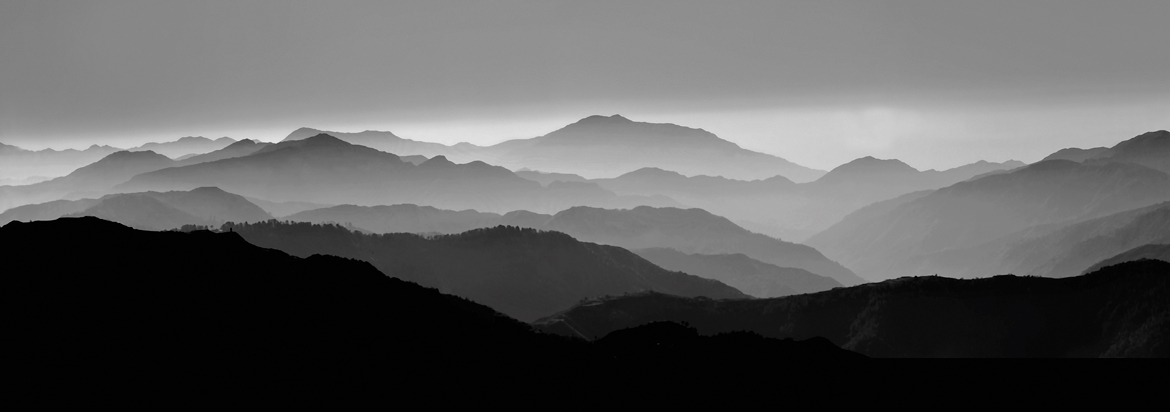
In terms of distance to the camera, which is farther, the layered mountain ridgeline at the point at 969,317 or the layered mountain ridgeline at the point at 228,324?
Answer: the layered mountain ridgeline at the point at 969,317

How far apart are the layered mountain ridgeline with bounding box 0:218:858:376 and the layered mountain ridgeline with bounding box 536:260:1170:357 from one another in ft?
213

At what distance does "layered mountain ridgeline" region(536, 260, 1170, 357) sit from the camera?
4532 inches

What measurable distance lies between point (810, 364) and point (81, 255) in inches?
1635

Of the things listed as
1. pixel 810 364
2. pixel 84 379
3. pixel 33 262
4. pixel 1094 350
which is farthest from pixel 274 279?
pixel 1094 350

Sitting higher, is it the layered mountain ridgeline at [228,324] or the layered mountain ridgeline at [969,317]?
the layered mountain ridgeline at [228,324]

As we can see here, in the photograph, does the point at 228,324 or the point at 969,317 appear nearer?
the point at 228,324

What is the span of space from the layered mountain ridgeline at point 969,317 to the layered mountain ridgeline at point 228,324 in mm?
65004

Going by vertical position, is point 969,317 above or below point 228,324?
below

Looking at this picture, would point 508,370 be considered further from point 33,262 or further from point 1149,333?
point 1149,333

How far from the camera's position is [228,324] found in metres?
46.7

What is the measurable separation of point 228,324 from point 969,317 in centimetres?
10455

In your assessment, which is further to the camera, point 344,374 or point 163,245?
point 163,245

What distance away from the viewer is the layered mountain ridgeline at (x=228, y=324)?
4109cm

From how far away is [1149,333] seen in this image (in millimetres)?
109062
